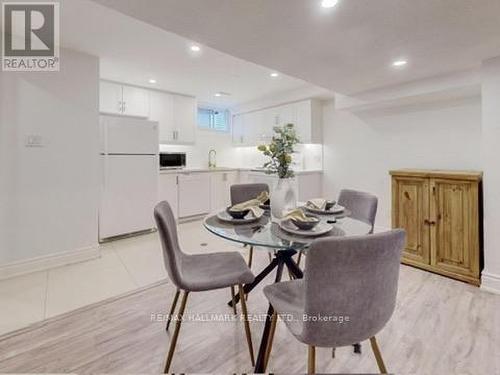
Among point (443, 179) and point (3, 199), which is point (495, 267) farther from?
point (3, 199)

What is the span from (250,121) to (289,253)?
419 cm

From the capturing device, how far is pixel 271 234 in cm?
159

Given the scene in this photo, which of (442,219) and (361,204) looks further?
(442,219)

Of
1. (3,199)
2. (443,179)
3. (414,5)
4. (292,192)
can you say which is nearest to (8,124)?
(3,199)

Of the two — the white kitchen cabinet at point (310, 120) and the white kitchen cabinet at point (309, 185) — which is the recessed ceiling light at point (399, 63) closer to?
the white kitchen cabinet at point (310, 120)

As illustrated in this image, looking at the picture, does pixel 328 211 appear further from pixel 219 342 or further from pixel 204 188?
pixel 204 188

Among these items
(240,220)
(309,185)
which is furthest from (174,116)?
(240,220)

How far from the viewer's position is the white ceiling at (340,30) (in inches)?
63.0

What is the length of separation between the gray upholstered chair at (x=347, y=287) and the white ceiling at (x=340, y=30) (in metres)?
1.40

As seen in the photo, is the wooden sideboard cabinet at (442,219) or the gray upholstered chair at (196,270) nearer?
the gray upholstered chair at (196,270)

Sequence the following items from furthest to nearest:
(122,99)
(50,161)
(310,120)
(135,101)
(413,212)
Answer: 1. (310,120)
2. (135,101)
3. (122,99)
4. (413,212)
5. (50,161)

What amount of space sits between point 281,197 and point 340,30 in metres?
1.23

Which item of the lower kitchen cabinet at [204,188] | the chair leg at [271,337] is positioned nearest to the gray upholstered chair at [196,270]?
the chair leg at [271,337]

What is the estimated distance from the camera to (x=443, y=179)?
2746 millimetres
